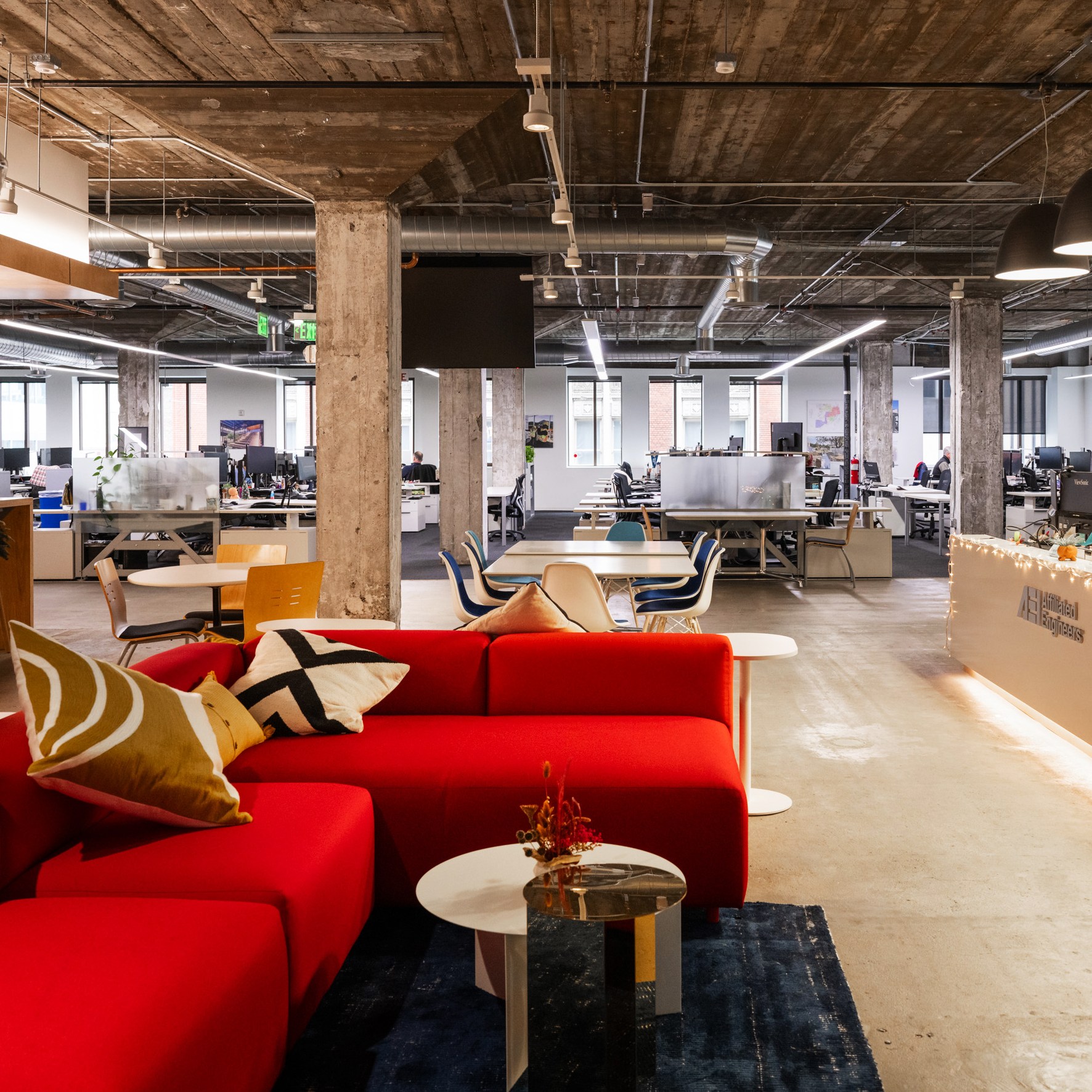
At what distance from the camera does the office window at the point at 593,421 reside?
2534 cm

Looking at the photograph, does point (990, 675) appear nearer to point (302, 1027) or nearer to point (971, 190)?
point (302, 1027)

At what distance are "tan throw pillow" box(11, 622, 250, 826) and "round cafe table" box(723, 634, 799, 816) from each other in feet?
6.91

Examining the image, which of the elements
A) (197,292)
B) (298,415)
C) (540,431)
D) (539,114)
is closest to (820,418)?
(540,431)

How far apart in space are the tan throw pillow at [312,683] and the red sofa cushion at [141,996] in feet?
4.16

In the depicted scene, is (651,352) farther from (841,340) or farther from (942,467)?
(841,340)

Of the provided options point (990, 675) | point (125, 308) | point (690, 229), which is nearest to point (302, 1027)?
point (990, 675)

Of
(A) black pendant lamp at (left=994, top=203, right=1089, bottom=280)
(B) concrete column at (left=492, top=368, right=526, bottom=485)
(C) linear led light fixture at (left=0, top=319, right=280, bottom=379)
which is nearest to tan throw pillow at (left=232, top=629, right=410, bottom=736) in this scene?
(A) black pendant lamp at (left=994, top=203, right=1089, bottom=280)

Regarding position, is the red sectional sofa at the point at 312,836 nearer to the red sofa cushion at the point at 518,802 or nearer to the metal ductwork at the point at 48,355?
the red sofa cushion at the point at 518,802

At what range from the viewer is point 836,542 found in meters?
12.0

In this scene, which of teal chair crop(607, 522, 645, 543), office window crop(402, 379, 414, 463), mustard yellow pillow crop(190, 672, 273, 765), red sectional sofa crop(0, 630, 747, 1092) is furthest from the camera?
office window crop(402, 379, 414, 463)

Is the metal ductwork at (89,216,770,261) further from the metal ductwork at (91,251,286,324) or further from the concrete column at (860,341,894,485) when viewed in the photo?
the concrete column at (860,341,894,485)

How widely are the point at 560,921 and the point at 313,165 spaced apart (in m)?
6.00

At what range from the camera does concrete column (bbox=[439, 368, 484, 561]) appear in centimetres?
1452

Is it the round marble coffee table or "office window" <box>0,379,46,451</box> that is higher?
"office window" <box>0,379,46,451</box>
